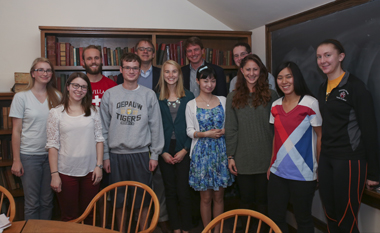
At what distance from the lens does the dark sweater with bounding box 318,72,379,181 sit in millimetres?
1771

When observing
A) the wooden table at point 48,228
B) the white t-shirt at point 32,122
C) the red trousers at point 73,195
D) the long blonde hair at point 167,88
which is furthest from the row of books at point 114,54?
the wooden table at point 48,228

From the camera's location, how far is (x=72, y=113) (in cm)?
215

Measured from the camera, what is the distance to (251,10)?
3.22m

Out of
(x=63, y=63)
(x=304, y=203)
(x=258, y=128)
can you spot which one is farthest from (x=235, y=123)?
(x=63, y=63)

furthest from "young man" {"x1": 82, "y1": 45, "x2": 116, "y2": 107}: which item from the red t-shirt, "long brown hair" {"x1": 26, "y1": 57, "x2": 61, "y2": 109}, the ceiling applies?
the ceiling

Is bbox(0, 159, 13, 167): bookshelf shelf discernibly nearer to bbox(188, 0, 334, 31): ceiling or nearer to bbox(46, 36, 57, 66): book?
bbox(46, 36, 57, 66): book

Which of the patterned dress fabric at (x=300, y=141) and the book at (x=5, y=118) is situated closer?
the patterned dress fabric at (x=300, y=141)

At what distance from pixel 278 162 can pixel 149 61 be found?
1671mm

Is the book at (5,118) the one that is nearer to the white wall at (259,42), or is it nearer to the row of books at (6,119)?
the row of books at (6,119)

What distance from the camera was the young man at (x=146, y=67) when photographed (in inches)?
114

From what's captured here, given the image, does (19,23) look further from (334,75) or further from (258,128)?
(334,75)

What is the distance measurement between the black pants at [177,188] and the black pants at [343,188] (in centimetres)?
110

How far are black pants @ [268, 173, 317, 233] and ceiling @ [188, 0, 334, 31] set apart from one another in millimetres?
1605

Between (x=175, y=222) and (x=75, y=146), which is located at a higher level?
(x=75, y=146)
